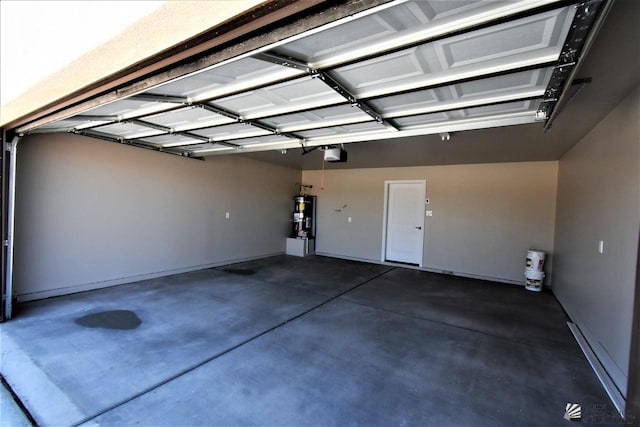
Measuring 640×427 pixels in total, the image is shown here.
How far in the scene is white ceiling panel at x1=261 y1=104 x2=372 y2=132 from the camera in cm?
284

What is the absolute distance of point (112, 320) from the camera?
3426mm

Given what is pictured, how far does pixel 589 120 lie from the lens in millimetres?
3293

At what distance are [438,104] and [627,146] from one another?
5.62 ft

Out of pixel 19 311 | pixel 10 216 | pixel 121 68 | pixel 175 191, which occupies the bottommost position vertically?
pixel 19 311

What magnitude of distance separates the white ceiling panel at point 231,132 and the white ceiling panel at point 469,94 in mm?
1566

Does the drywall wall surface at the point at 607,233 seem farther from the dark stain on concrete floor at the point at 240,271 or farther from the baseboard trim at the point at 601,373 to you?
the dark stain on concrete floor at the point at 240,271

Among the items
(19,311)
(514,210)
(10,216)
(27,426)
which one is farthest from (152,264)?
(514,210)

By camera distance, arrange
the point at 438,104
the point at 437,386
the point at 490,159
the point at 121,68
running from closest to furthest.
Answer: the point at 121,68 < the point at 437,386 < the point at 438,104 < the point at 490,159

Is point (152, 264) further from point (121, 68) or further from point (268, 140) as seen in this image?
point (121, 68)

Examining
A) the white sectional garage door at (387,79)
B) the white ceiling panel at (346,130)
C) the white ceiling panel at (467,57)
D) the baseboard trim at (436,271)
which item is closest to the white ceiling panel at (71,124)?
the white sectional garage door at (387,79)

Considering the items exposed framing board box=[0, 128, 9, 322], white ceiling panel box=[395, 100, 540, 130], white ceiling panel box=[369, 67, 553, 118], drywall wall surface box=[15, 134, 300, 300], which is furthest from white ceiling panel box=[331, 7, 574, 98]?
drywall wall surface box=[15, 134, 300, 300]

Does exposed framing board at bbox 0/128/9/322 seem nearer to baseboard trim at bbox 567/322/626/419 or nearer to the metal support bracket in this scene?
the metal support bracket

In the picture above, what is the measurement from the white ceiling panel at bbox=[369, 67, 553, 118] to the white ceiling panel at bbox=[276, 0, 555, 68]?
0.71 metres

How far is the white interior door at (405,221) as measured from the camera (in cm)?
706
